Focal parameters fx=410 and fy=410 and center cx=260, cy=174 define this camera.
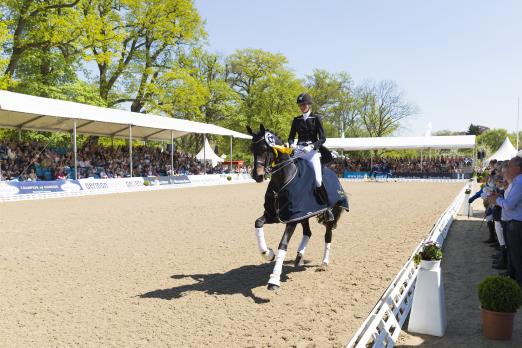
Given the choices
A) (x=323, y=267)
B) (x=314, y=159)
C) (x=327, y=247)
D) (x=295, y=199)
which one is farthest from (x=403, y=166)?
(x=295, y=199)

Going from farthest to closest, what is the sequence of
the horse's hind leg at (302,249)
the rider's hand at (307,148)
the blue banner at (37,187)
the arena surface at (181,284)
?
the blue banner at (37,187)
the horse's hind leg at (302,249)
the rider's hand at (307,148)
the arena surface at (181,284)

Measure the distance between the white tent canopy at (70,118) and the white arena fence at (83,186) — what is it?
11.6 ft

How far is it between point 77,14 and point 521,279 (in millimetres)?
33489

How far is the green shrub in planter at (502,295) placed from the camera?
395 cm

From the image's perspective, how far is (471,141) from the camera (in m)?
40.2

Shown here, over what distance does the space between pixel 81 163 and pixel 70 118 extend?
4131 mm

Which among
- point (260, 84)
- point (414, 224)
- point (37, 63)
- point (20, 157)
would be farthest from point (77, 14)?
point (414, 224)

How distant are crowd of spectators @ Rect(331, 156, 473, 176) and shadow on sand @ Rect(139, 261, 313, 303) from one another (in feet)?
122

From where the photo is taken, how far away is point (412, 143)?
42281 millimetres

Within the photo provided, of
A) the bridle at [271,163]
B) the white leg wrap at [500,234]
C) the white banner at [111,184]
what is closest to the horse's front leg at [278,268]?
the bridle at [271,163]

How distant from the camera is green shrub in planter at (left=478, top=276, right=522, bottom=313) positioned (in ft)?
13.0

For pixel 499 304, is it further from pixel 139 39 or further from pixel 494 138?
pixel 494 138

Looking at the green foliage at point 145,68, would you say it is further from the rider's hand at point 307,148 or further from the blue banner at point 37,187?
the rider's hand at point 307,148

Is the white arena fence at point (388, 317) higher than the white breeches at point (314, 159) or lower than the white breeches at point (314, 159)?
lower
